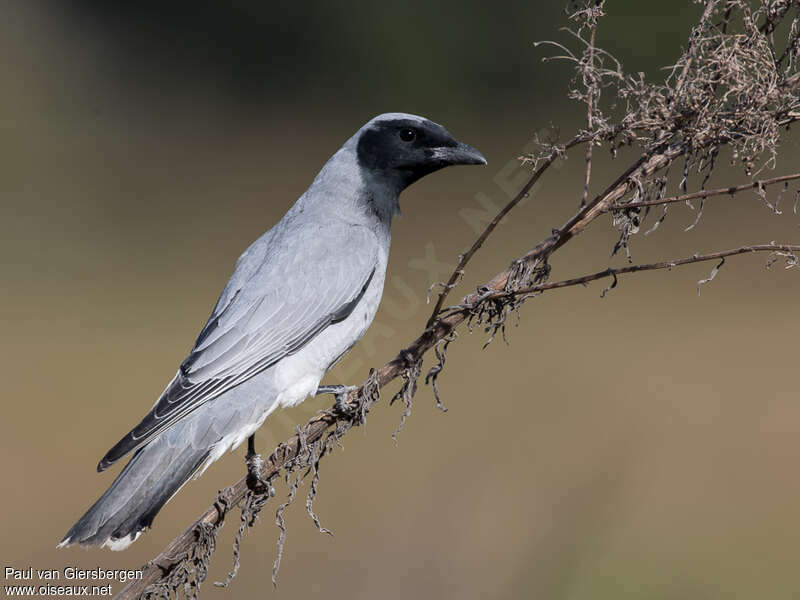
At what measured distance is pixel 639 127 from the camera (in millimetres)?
1538

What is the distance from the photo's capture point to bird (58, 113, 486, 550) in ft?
6.96

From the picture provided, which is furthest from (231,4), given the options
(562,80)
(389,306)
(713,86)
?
(713,86)

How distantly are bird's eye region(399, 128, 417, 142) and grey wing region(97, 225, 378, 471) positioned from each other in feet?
1.12

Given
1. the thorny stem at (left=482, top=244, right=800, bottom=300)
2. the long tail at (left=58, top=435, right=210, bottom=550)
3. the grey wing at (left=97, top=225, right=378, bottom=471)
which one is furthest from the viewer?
the grey wing at (left=97, top=225, right=378, bottom=471)

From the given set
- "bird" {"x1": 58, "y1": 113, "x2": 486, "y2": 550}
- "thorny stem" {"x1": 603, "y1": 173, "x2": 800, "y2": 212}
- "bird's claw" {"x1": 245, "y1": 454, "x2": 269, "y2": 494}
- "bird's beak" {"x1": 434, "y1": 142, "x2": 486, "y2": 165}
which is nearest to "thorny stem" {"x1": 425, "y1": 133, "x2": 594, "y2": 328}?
"thorny stem" {"x1": 603, "y1": 173, "x2": 800, "y2": 212}

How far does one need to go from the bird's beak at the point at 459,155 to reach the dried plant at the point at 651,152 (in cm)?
96

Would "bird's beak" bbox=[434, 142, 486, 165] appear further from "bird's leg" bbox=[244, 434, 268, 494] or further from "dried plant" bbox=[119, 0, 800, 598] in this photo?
"bird's leg" bbox=[244, 434, 268, 494]

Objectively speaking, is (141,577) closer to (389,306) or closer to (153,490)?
(153,490)

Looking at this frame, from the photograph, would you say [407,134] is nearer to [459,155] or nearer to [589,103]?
[459,155]

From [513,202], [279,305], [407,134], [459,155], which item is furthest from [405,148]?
[513,202]

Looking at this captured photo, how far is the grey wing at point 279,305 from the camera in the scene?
2.35 metres

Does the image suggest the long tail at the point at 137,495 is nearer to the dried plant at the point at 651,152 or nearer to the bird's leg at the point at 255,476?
the bird's leg at the point at 255,476

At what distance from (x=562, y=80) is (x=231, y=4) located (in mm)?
3118

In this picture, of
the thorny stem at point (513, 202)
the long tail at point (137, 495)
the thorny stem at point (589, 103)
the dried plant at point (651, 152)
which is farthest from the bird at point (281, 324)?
the thorny stem at point (589, 103)
